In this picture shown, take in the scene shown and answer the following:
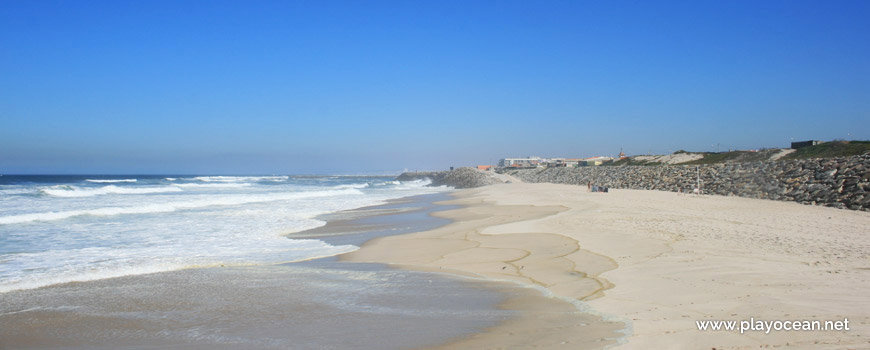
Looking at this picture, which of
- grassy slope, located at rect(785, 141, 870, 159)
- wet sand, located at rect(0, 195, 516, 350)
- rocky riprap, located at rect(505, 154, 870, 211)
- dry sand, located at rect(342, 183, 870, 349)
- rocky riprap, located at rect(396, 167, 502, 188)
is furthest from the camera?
rocky riprap, located at rect(396, 167, 502, 188)

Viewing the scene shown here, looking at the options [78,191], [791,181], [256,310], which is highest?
[791,181]

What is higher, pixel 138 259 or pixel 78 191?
pixel 78 191

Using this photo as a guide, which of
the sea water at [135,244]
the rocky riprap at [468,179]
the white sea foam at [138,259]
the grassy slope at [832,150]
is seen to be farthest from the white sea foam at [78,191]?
the grassy slope at [832,150]

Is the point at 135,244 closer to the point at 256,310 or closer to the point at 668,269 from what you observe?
the point at 256,310

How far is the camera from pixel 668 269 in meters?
6.97

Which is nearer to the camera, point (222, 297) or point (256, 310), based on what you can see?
point (256, 310)

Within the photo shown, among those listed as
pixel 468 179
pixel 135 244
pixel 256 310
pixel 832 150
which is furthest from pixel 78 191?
pixel 832 150

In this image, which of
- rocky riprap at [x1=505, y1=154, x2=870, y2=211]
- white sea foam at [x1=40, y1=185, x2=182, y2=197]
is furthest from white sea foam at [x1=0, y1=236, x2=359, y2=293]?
white sea foam at [x1=40, y1=185, x2=182, y2=197]

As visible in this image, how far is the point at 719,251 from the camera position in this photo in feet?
26.9

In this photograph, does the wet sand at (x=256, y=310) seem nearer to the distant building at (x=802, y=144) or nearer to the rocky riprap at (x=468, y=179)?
the distant building at (x=802, y=144)

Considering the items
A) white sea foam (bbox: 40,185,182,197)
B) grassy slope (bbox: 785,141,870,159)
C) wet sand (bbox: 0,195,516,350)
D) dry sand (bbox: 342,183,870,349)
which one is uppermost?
grassy slope (bbox: 785,141,870,159)

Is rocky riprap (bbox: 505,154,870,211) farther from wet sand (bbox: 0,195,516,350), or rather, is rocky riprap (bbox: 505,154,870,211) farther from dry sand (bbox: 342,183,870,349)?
wet sand (bbox: 0,195,516,350)

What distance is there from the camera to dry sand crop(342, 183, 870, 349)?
4.32m

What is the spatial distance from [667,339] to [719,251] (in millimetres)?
4976
